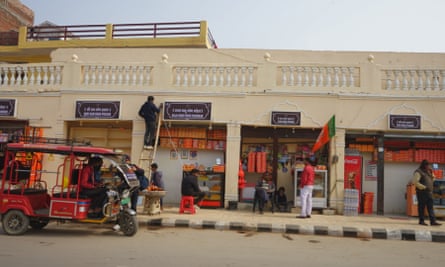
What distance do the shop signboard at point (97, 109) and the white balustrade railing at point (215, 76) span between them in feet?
7.10

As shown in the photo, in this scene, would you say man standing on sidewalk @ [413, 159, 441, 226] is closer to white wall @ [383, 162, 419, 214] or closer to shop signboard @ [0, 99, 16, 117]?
white wall @ [383, 162, 419, 214]

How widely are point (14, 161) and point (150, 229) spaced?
3386mm

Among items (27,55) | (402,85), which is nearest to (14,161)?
(402,85)

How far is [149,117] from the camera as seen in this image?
12.1 metres

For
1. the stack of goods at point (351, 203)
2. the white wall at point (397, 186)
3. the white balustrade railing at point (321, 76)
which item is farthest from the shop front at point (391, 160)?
the white balustrade railing at point (321, 76)

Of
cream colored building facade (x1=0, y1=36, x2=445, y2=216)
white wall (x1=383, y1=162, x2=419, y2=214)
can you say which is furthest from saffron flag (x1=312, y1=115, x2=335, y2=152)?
white wall (x1=383, y1=162, x2=419, y2=214)

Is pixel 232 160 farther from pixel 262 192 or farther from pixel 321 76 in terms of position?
pixel 321 76

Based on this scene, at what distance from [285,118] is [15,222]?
784 cm

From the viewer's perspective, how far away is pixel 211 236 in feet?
28.2

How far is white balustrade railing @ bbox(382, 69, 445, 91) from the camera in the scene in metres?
11.7

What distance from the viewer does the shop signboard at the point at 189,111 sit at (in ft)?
40.1

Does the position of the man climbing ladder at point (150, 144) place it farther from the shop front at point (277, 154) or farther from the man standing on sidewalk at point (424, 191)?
the man standing on sidewalk at point (424, 191)

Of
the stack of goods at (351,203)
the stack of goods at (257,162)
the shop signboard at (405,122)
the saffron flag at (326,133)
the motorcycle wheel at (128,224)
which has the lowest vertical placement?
the motorcycle wheel at (128,224)

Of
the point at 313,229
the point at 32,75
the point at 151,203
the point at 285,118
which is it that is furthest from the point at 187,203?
the point at 32,75
